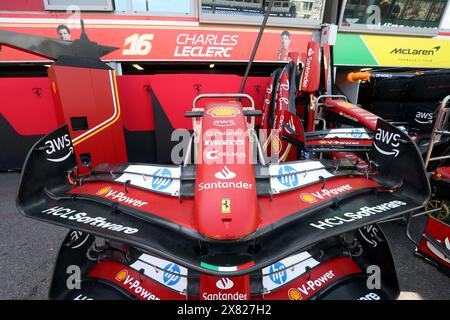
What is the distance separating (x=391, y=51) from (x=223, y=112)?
20.2 ft

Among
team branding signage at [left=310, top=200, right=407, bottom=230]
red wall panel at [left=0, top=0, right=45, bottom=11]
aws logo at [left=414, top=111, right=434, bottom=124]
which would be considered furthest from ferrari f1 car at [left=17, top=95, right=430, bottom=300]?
red wall panel at [left=0, top=0, right=45, bottom=11]

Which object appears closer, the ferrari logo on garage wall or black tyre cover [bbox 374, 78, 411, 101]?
the ferrari logo on garage wall

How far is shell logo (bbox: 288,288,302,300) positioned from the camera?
51.0 inches

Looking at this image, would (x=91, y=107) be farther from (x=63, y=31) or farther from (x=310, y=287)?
(x=310, y=287)

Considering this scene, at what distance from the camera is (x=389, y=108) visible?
12.4 feet

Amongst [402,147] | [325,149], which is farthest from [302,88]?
[402,147]

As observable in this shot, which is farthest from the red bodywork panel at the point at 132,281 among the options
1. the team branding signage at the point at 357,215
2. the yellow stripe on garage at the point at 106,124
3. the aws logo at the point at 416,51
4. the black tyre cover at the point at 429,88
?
the aws logo at the point at 416,51

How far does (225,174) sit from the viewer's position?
1284mm

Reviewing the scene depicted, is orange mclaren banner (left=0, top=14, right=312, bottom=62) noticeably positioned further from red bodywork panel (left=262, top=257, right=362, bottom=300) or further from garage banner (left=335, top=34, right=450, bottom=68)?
red bodywork panel (left=262, top=257, right=362, bottom=300)

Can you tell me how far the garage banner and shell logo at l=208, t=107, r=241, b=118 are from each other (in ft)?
15.9

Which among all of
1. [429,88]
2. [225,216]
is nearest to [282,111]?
[429,88]

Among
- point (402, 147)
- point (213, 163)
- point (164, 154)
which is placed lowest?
point (164, 154)

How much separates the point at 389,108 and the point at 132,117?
4.36 m

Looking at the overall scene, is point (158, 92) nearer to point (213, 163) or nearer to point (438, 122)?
point (213, 163)
